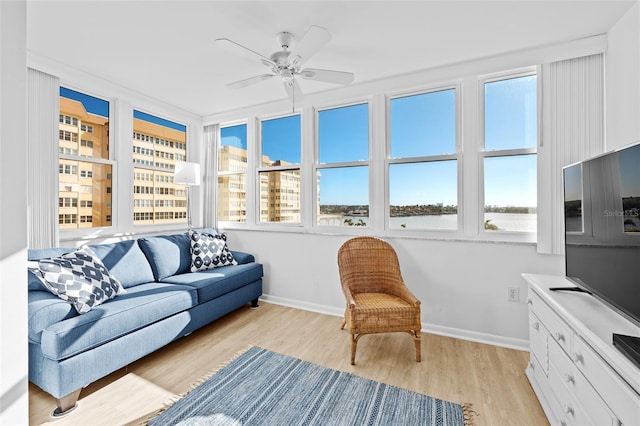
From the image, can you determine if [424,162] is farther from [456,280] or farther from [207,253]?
[207,253]

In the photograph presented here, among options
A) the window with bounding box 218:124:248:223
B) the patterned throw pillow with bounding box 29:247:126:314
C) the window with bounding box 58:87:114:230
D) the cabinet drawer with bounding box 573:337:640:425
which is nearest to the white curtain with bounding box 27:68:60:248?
the window with bounding box 58:87:114:230

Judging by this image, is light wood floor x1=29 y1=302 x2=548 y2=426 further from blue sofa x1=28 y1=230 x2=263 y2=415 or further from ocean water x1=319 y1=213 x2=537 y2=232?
ocean water x1=319 y1=213 x2=537 y2=232

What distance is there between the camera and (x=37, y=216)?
8.64 feet

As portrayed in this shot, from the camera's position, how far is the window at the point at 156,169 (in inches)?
145

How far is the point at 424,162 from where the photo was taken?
3.08 m

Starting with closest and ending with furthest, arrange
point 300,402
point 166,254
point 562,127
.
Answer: point 300,402 → point 562,127 → point 166,254

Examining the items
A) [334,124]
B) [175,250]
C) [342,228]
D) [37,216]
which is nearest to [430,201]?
[342,228]

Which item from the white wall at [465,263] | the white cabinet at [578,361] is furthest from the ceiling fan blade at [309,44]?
the white cabinet at [578,361]

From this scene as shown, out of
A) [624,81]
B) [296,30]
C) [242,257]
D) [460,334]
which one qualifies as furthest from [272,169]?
[624,81]

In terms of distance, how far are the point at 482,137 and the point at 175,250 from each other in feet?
11.4

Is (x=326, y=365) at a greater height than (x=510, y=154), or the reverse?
(x=510, y=154)

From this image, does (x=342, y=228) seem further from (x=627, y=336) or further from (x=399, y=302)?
(x=627, y=336)

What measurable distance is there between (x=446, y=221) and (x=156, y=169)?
12.2ft

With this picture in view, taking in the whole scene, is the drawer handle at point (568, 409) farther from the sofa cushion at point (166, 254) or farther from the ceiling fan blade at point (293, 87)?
the sofa cushion at point (166, 254)
